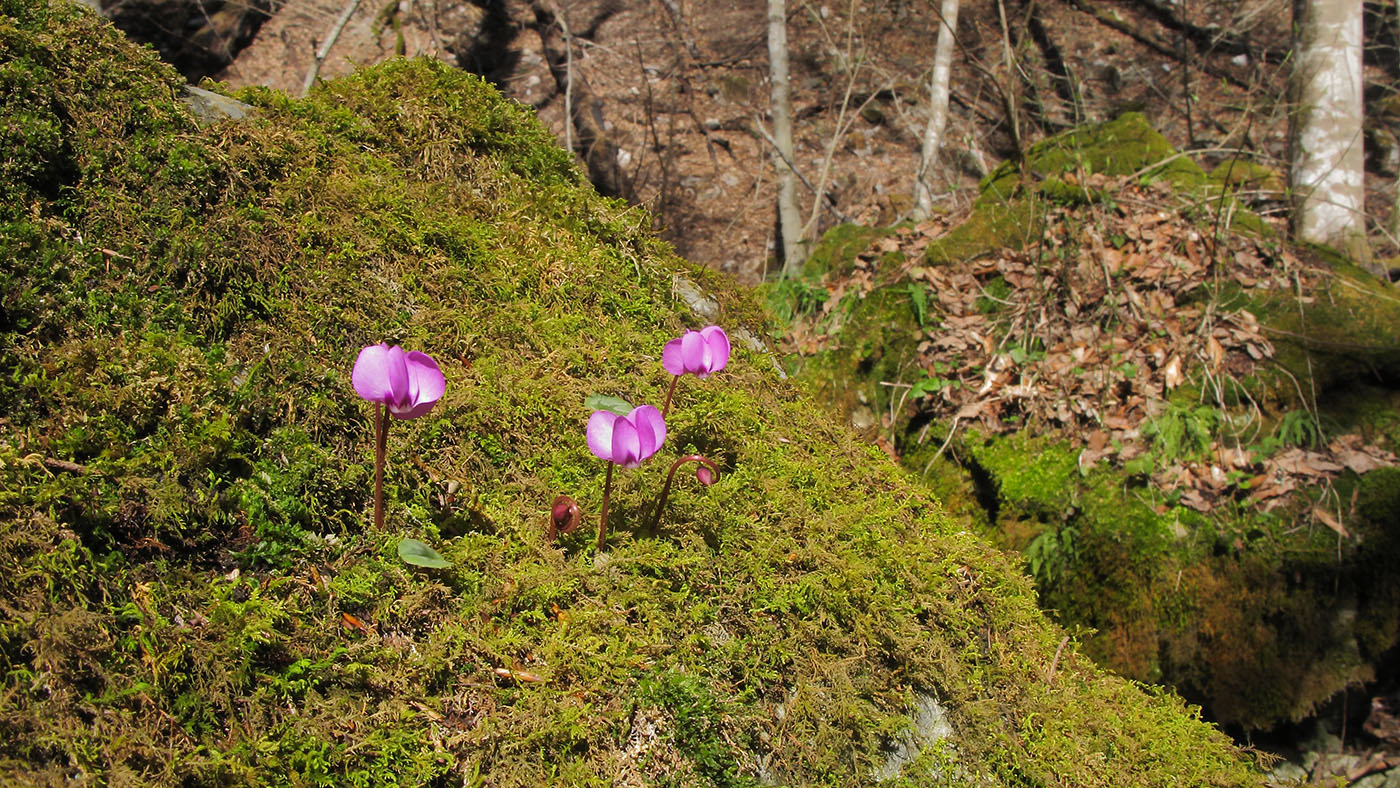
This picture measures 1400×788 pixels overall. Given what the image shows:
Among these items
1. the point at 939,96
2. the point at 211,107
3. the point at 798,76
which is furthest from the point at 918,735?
the point at 798,76

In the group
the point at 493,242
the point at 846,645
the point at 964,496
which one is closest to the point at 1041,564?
the point at 964,496

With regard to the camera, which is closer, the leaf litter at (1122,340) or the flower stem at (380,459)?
the flower stem at (380,459)

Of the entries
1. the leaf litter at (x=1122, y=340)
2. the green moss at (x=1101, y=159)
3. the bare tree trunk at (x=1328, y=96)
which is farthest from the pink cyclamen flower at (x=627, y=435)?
the bare tree trunk at (x=1328, y=96)

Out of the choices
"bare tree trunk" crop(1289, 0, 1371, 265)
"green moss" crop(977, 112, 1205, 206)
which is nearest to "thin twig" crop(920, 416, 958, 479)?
"green moss" crop(977, 112, 1205, 206)

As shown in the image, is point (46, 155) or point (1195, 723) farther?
point (1195, 723)

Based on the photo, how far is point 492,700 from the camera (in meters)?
1.51

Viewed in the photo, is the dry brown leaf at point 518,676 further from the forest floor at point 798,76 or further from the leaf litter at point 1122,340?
the forest floor at point 798,76

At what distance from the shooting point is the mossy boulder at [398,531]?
4.47 feet

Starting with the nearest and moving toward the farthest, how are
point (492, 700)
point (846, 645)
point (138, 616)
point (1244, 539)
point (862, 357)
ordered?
point (138, 616)
point (492, 700)
point (846, 645)
point (1244, 539)
point (862, 357)

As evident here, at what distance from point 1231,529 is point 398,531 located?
389cm

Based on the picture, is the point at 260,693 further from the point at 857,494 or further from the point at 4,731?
the point at 857,494

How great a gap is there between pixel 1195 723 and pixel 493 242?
8.89ft

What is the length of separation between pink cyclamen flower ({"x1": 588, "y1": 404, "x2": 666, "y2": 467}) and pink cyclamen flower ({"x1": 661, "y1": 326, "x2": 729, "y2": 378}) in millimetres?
276

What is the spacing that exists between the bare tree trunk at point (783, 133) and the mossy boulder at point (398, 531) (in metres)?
6.76
